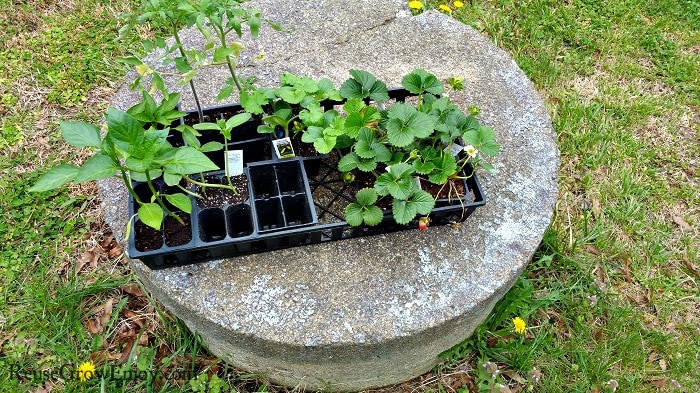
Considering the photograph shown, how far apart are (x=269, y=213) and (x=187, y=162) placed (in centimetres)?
39

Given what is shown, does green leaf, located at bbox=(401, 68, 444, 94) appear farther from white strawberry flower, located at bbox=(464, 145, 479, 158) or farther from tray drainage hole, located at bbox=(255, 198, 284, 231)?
tray drainage hole, located at bbox=(255, 198, 284, 231)

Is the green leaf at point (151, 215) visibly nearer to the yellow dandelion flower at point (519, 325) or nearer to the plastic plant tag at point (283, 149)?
the plastic plant tag at point (283, 149)

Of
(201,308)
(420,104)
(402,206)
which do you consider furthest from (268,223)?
(420,104)

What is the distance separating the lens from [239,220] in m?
1.69

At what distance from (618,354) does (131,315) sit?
1930 millimetres

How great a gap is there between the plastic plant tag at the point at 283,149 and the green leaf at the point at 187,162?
0.35m

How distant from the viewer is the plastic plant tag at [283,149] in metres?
1.68

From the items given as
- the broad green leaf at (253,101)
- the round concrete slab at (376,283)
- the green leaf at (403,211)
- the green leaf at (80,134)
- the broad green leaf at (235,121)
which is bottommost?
the round concrete slab at (376,283)

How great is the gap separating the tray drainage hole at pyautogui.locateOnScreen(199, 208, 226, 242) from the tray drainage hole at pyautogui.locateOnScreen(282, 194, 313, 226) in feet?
0.63

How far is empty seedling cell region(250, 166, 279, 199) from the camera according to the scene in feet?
5.53

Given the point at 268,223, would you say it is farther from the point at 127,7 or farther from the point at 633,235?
the point at 127,7

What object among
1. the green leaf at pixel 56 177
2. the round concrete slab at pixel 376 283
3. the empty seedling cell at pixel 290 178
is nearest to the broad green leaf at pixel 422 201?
the round concrete slab at pixel 376 283

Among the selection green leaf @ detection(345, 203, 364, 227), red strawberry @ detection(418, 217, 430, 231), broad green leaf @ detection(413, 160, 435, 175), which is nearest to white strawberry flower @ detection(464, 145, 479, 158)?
broad green leaf @ detection(413, 160, 435, 175)

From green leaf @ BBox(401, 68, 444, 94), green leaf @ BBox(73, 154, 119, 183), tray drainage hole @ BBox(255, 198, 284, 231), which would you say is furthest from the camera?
green leaf @ BBox(401, 68, 444, 94)
